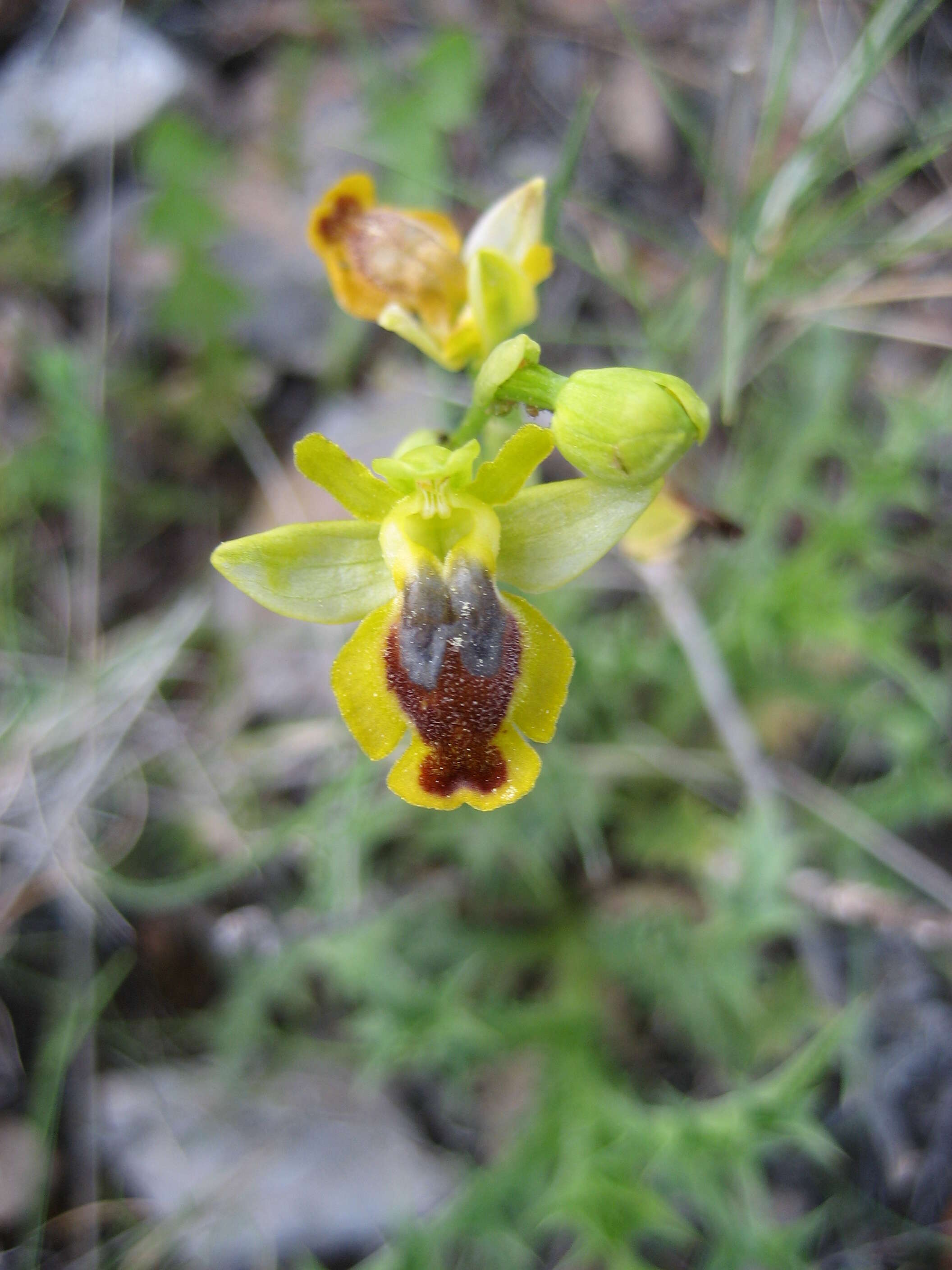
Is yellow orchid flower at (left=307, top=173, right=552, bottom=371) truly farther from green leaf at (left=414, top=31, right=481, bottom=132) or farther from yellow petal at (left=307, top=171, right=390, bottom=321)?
green leaf at (left=414, top=31, right=481, bottom=132)

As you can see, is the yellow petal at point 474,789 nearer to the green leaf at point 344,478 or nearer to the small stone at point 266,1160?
the green leaf at point 344,478

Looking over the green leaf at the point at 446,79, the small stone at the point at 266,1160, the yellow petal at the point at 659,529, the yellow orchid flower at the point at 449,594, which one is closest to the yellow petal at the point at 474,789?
the yellow orchid flower at the point at 449,594

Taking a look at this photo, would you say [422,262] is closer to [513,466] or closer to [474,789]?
[513,466]

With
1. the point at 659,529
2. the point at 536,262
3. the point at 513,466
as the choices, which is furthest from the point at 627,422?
the point at 659,529

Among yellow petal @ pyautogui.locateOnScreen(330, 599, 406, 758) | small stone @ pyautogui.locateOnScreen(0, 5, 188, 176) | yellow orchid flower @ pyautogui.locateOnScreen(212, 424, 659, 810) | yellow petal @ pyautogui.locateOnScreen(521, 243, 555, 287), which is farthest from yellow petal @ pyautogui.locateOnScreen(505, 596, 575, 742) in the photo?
small stone @ pyautogui.locateOnScreen(0, 5, 188, 176)

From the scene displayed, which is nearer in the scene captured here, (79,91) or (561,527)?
(561,527)
